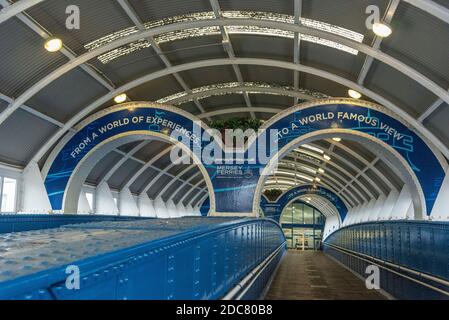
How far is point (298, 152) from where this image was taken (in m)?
33.9

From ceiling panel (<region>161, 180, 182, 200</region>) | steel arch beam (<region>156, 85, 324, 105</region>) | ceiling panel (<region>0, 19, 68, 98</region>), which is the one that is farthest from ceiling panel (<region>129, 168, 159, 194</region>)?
ceiling panel (<region>0, 19, 68, 98</region>)

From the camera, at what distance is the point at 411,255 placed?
9.07 meters

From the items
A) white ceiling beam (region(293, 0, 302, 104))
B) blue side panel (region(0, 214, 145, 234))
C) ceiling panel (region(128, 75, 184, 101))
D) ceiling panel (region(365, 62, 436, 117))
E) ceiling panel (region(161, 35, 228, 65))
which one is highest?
ceiling panel (region(161, 35, 228, 65))

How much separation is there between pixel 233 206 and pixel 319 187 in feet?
86.5

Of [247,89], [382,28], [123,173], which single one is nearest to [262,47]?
[247,89]

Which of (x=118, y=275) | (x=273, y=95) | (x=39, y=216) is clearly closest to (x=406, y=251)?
(x=39, y=216)

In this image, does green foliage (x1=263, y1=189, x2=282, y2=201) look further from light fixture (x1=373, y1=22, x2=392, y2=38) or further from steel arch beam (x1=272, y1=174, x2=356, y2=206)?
light fixture (x1=373, y1=22, x2=392, y2=38)

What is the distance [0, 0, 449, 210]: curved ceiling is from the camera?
1293 cm

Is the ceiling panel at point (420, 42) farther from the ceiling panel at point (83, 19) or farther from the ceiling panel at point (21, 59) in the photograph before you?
the ceiling panel at point (21, 59)

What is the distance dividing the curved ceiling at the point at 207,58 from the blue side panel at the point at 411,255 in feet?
15.0

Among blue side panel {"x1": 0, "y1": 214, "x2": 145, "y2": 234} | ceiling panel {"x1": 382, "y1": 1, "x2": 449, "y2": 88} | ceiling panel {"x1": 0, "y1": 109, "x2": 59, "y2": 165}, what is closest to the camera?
blue side panel {"x1": 0, "y1": 214, "x2": 145, "y2": 234}

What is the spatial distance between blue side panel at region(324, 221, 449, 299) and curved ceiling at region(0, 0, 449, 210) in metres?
4.58

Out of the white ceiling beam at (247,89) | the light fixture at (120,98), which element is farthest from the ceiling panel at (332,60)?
the light fixture at (120,98)

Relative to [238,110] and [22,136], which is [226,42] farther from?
[238,110]
